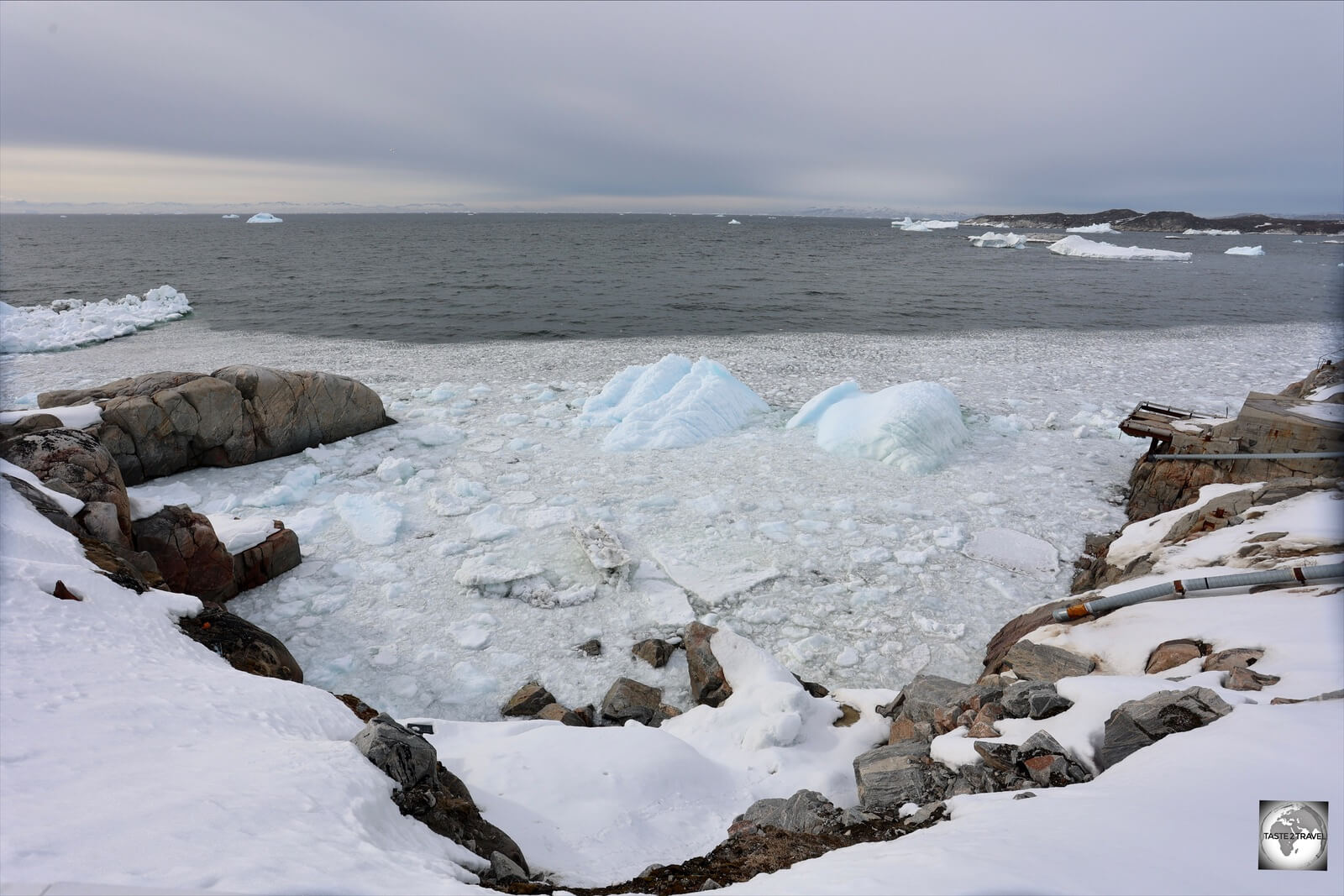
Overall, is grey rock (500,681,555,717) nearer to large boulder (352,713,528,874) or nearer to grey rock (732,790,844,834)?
large boulder (352,713,528,874)

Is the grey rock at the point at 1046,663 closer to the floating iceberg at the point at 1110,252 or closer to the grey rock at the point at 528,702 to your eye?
the grey rock at the point at 528,702

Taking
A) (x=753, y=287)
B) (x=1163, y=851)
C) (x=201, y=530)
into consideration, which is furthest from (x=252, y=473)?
(x=753, y=287)

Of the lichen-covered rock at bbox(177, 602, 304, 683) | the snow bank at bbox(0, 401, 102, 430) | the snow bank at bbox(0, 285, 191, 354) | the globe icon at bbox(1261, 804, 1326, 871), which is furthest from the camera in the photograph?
the snow bank at bbox(0, 285, 191, 354)

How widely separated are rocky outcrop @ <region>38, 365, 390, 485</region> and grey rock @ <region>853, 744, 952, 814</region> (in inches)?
430

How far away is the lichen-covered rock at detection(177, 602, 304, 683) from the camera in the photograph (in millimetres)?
5484

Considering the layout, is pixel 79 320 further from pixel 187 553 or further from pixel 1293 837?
pixel 1293 837

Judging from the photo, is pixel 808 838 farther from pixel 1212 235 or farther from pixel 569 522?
pixel 1212 235

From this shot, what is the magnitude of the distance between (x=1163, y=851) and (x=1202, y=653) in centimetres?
283

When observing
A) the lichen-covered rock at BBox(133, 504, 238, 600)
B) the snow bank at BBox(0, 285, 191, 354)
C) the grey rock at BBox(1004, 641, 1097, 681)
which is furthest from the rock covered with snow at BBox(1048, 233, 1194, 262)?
the snow bank at BBox(0, 285, 191, 354)

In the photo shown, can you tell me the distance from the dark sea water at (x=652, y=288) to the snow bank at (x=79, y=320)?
1.56 meters

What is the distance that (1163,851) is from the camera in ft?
8.87

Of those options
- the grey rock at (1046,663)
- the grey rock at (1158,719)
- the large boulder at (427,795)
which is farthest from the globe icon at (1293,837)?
the large boulder at (427,795)

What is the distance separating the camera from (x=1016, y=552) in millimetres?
8617

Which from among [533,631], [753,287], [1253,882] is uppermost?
[753,287]
